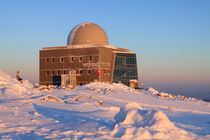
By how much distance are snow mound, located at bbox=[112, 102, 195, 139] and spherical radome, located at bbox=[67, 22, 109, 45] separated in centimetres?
4167

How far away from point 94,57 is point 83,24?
25.4 feet

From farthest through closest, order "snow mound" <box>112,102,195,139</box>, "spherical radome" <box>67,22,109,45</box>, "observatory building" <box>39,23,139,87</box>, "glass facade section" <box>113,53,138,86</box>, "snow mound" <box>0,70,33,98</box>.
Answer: "spherical radome" <box>67,22,109,45</box>
"glass facade section" <box>113,53,138,86</box>
"observatory building" <box>39,23,139,87</box>
"snow mound" <box>0,70,33,98</box>
"snow mound" <box>112,102,195,139</box>

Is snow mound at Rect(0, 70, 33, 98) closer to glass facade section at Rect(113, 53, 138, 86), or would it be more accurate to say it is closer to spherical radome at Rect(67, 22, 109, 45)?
spherical radome at Rect(67, 22, 109, 45)

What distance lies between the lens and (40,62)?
53312mm

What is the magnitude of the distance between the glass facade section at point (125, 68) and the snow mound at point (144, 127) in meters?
40.2

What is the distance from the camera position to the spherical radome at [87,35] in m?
49.7

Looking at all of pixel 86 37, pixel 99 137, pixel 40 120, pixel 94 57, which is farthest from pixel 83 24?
pixel 99 137

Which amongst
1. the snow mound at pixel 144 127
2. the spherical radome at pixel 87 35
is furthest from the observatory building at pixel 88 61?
the snow mound at pixel 144 127

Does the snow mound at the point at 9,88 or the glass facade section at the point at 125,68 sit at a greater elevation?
the glass facade section at the point at 125,68

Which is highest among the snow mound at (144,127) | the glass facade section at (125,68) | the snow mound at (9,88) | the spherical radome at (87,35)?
the spherical radome at (87,35)

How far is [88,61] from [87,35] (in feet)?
17.3

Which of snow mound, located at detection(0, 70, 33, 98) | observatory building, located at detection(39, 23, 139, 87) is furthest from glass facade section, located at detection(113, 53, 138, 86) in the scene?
snow mound, located at detection(0, 70, 33, 98)

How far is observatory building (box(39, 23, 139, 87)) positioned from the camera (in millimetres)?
47938

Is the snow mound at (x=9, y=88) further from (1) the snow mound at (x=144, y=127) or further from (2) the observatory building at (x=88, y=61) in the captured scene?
(2) the observatory building at (x=88, y=61)
